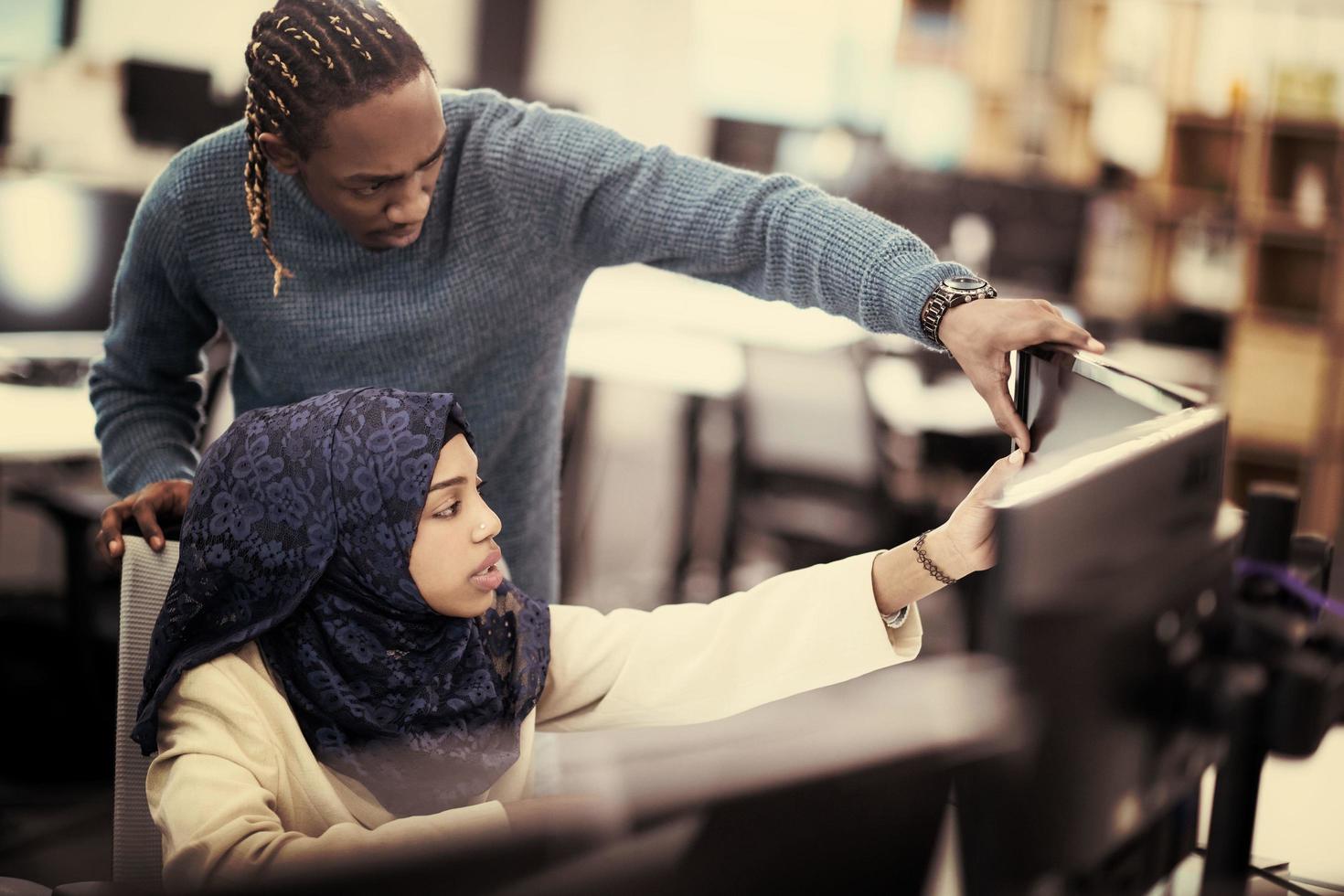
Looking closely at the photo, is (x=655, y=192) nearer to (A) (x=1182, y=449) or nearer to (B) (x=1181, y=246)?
(A) (x=1182, y=449)

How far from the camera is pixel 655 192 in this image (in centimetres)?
126

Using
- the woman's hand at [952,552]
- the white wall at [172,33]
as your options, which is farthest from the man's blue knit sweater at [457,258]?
the white wall at [172,33]

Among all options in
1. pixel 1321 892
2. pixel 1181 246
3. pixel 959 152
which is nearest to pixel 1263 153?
pixel 1181 246

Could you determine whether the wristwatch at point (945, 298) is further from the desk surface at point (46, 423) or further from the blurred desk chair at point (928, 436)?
the blurred desk chair at point (928, 436)

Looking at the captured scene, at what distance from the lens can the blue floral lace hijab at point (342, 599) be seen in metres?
1.03

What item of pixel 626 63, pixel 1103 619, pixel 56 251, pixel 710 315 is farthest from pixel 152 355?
pixel 626 63

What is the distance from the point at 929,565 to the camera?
107 cm

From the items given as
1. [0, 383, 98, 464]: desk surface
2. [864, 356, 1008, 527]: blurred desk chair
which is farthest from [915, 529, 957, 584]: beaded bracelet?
[864, 356, 1008, 527]: blurred desk chair

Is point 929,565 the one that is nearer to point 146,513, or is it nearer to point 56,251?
point 146,513

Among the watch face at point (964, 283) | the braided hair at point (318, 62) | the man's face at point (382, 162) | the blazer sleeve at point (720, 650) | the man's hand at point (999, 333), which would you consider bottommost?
the blazer sleeve at point (720, 650)

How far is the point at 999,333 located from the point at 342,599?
1.91 feet

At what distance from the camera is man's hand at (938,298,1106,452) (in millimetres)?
1043

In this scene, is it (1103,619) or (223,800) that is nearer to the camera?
(1103,619)

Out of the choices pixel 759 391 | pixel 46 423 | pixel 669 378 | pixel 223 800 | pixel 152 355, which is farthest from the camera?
pixel 669 378
